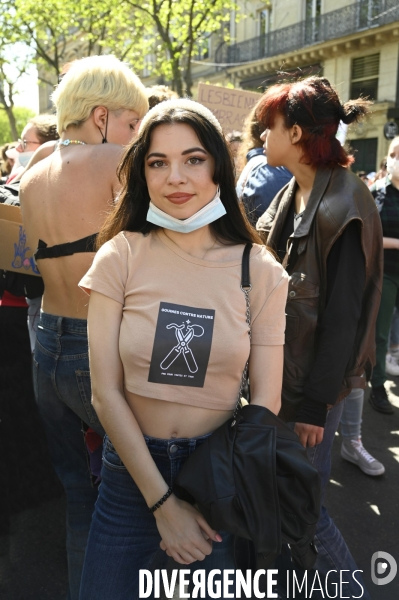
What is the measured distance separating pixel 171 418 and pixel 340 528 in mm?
1911

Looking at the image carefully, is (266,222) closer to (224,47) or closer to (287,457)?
(287,457)

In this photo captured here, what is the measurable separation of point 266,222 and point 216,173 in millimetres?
895

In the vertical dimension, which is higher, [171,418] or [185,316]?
[185,316]

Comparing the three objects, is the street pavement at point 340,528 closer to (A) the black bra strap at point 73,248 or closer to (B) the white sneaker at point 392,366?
(A) the black bra strap at point 73,248

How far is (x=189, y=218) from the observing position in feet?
5.48

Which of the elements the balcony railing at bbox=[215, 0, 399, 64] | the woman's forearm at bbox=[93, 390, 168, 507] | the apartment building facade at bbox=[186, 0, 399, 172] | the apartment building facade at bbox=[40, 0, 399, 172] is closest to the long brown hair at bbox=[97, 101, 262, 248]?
the woman's forearm at bbox=[93, 390, 168, 507]

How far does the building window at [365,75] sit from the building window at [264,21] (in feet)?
16.3

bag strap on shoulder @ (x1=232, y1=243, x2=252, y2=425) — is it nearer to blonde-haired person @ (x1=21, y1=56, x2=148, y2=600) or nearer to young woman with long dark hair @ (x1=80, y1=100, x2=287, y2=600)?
young woman with long dark hair @ (x1=80, y1=100, x2=287, y2=600)

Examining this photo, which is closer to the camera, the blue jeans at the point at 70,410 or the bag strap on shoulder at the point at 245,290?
the bag strap on shoulder at the point at 245,290

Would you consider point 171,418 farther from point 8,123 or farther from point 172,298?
point 8,123

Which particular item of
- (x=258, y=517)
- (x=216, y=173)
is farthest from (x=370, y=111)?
(x=258, y=517)

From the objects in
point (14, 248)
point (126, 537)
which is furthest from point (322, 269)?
point (14, 248)

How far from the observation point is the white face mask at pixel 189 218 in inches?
65.7

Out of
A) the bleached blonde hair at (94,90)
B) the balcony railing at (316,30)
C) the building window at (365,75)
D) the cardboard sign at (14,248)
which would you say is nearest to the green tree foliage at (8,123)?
the balcony railing at (316,30)
